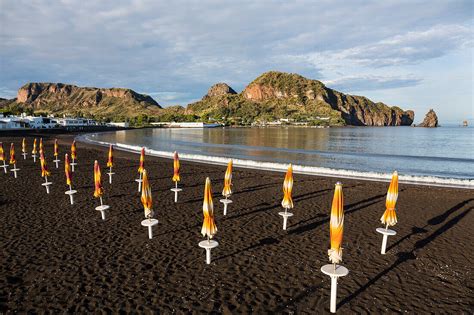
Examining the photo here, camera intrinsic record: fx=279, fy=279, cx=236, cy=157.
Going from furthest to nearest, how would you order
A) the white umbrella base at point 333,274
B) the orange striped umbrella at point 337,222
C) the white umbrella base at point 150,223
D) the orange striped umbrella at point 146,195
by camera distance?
the white umbrella base at point 150,223 → the orange striped umbrella at point 146,195 → the white umbrella base at point 333,274 → the orange striped umbrella at point 337,222

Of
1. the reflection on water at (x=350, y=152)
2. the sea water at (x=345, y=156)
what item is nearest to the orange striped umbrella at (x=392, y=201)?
the sea water at (x=345, y=156)

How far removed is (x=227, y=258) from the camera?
8.40 m

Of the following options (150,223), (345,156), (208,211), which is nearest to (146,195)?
(150,223)

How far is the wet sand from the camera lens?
642 cm

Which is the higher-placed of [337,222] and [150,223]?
[337,222]

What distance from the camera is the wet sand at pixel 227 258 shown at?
642cm

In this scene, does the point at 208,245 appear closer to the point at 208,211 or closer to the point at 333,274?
the point at 208,211

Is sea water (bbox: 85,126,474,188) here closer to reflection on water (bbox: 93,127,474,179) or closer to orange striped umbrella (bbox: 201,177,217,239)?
reflection on water (bbox: 93,127,474,179)

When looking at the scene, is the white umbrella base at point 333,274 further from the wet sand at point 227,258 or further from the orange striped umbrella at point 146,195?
the orange striped umbrella at point 146,195

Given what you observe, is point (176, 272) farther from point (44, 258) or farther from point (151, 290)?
point (44, 258)

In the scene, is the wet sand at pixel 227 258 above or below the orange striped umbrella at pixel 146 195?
below

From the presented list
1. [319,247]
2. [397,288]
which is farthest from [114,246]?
[397,288]

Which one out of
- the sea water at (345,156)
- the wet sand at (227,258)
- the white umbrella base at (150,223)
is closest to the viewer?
the wet sand at (227,258)

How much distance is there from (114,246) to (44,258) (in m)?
1.87
